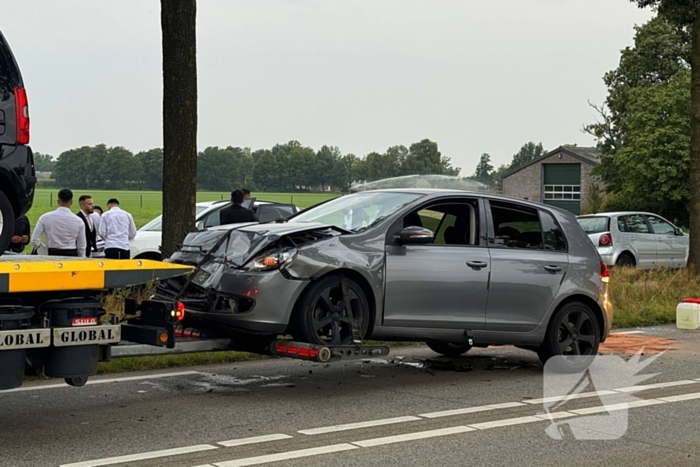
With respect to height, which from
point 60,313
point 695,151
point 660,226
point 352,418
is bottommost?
point 352,418

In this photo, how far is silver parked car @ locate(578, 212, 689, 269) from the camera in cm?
2275

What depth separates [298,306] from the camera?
8008 mm

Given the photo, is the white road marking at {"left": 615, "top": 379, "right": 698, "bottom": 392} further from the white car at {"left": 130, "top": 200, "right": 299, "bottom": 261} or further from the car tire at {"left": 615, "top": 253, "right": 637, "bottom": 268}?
the car tire at {"left": 615, "top": 253, "right": 637, "bottom": 268}

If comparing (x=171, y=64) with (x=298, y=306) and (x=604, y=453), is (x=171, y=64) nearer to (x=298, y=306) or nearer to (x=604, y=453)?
(x=298, y=306)

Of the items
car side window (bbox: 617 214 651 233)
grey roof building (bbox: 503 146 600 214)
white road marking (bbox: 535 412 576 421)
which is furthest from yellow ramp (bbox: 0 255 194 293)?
grey roof building (bbox: 503 146 600 214)

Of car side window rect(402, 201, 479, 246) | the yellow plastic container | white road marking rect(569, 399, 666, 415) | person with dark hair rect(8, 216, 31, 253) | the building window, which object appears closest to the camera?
white road marking rect(569, 399, 666, 415)

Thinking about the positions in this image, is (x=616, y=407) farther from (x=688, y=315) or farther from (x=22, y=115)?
(x=688, y=315)

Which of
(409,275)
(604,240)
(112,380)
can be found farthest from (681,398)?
(604,240)

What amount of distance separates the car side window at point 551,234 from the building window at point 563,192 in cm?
7655

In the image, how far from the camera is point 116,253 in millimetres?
16000

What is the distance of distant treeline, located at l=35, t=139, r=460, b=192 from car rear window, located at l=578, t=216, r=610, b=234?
1109 centimetres

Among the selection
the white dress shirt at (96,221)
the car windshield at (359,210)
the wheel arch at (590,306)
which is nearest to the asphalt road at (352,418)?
the wheel arch at (590,306)

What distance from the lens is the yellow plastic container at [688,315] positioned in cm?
1377

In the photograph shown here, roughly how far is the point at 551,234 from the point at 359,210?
204 centimetres
